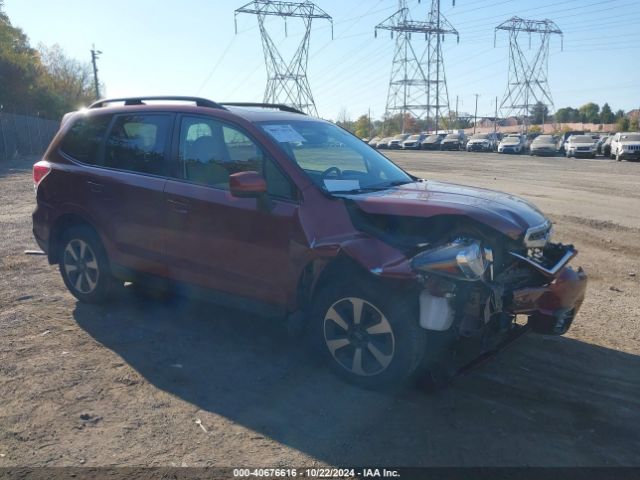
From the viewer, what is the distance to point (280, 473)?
127 inches

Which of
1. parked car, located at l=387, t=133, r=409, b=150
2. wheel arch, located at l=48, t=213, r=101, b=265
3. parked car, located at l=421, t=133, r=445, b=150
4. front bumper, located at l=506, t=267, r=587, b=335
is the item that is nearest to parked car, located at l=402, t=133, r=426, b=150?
parked car, located at l=421, t=133, r=445, b=150

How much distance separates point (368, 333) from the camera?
411 cm

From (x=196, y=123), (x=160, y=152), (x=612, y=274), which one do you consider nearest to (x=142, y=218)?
(x=160, y=152)

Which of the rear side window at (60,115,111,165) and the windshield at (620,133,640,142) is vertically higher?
the rear side window at (60,115,111,165)

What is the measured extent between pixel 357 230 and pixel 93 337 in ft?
8.40

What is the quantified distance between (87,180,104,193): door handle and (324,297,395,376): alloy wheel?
2639 millimetres

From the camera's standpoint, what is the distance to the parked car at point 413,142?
62625 mm

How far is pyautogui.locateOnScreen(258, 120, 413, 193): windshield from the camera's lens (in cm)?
470

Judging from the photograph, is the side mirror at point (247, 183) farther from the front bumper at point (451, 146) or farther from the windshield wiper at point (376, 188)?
the front bumper at point (451, 146)

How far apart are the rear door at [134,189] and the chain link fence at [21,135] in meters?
30.9

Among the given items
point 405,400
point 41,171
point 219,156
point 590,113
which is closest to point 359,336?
point 405,400

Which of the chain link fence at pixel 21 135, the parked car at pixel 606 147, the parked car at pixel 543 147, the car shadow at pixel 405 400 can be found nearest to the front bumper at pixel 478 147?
the parked car at pixel 543 147

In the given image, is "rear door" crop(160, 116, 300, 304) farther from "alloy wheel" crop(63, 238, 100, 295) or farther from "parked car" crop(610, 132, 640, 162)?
"parked car" crop(610, 132, 640, 162)

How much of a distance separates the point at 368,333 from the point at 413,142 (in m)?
60.5
